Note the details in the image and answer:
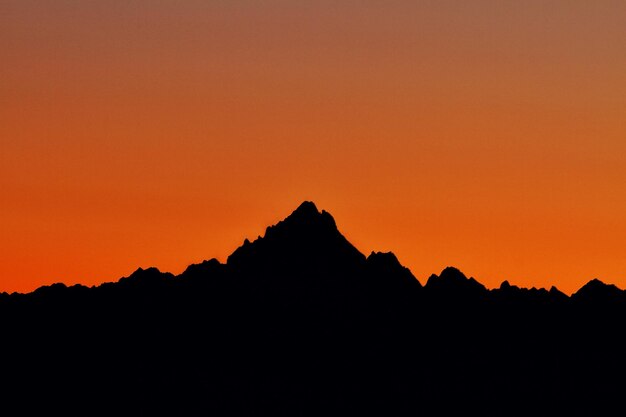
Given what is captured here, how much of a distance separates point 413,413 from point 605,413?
2376 centimetres

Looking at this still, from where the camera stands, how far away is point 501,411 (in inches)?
7869

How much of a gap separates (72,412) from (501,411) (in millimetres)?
53102

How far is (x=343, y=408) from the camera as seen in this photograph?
198750 millimetres

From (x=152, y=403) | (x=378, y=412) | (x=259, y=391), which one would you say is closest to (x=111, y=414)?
(x=152, y=403)

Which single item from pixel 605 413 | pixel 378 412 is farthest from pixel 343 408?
pixel 605 413

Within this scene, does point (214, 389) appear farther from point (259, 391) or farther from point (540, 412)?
point (540, 412)

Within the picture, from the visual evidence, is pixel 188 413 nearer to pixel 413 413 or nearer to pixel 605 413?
pixel 413 413

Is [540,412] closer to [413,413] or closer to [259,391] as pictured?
[413,413]

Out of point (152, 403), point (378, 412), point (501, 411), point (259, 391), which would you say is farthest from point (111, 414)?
point (501, 411)

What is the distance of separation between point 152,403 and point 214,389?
784 centimetres

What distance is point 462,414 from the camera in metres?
200

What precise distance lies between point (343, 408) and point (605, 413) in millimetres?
32412

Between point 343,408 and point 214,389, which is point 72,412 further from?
point 343,408

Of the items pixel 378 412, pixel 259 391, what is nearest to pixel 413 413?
pixel 378 412
